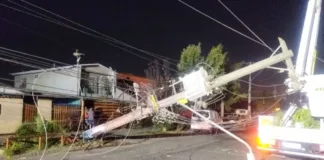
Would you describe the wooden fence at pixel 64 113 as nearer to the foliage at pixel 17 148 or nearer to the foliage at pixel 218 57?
the foliage at pixel 17 148

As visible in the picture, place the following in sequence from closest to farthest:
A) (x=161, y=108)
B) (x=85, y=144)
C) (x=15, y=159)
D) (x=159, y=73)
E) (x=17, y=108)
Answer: (x=161, y=108) → (x=15, y=159) → (x=85, y=144) → (x=17, y=108) → (x=159, y=73)

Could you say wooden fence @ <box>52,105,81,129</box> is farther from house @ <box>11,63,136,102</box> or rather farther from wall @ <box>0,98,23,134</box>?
house @ <box>11,63,136,102</box>

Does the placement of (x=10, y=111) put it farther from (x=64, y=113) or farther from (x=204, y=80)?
(x=204, y=80)

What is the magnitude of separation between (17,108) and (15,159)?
463 inches

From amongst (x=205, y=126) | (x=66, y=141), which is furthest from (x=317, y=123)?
(x=205, y=126)

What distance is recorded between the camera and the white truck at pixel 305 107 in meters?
8.78

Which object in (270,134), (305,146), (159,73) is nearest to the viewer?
(305,146)

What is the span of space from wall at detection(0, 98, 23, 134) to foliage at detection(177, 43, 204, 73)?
1443 centimetres

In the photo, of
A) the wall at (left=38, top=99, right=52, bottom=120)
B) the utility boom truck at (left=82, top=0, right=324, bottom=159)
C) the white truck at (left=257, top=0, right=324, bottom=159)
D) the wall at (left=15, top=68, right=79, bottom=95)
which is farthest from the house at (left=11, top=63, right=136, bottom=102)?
the white truck at (left=257, top=0, right=324, bottom=159)

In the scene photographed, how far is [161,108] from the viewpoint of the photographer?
12391mm

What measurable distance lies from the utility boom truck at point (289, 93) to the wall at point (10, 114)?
14.2m

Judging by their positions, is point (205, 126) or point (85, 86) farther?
point (85, 86)

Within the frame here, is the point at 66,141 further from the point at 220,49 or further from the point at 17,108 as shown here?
the point at 220,49

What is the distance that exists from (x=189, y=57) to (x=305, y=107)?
977 inches
